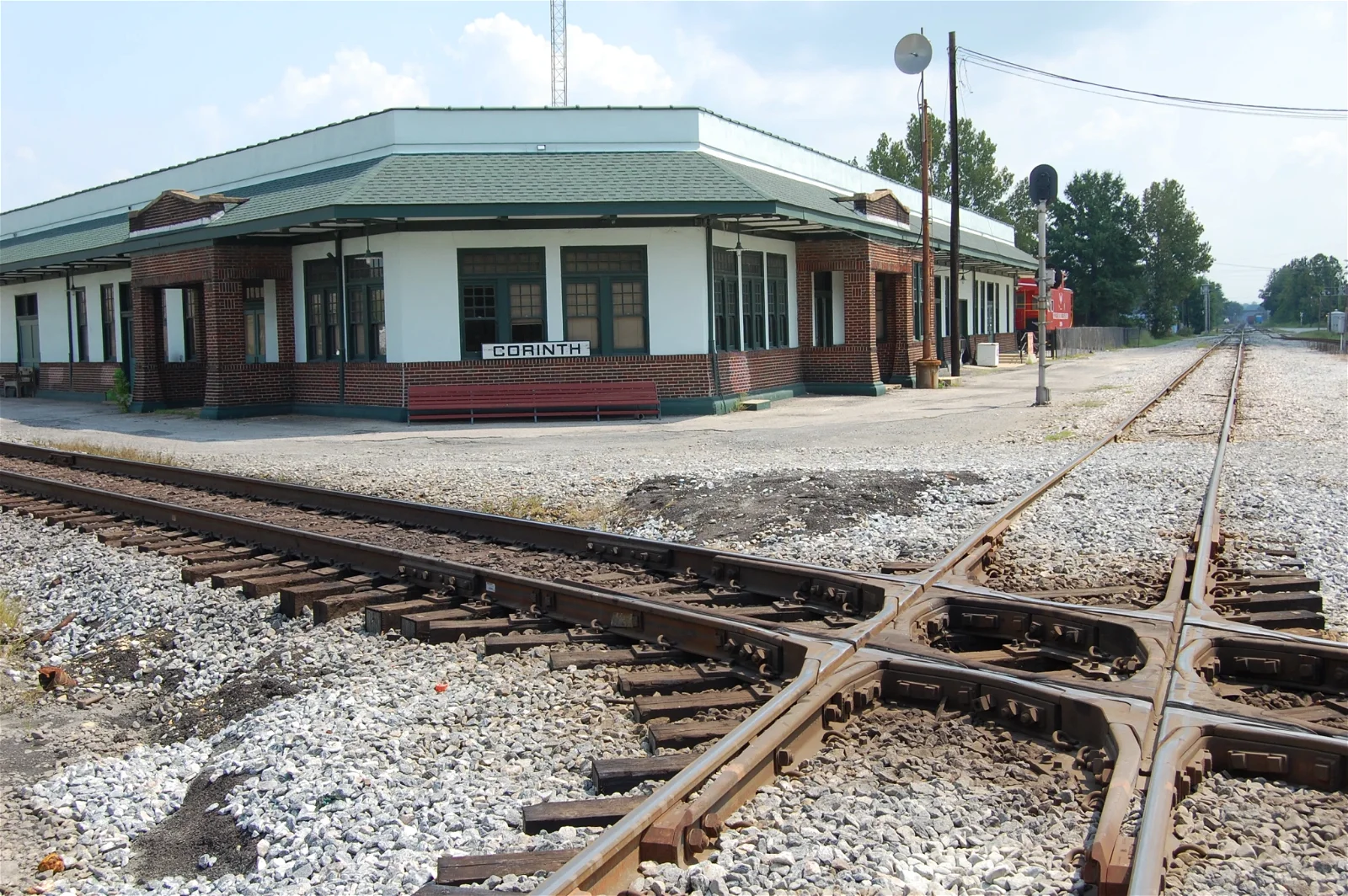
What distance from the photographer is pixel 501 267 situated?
22.5 m

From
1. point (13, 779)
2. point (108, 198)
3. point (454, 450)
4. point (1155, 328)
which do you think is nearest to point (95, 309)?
point (108, 198)

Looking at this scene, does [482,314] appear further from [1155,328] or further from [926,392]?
[1155,328]

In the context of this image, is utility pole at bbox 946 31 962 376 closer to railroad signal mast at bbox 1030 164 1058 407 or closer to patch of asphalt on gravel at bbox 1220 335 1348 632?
railroad signal mast at bbox 1030 164 1058 407

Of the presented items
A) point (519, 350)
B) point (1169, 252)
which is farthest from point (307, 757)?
point (1169, 252)

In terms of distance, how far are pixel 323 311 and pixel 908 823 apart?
22.6m

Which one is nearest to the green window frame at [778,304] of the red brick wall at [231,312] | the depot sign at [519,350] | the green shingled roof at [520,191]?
the green shingled roof at [520,191]

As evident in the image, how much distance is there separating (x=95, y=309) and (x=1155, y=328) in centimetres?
10568

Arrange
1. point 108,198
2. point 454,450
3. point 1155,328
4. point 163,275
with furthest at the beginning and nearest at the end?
point 1155,328 → point 108,198 → point 163,275 → point 454,450

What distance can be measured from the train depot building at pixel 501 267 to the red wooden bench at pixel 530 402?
416 millimetres

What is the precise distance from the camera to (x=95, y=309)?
105ft

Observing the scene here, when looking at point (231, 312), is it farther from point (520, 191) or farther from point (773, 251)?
point (773, 251)

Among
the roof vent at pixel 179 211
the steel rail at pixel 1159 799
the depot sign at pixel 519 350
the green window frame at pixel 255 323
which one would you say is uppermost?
the roof vent at pixel 179 211

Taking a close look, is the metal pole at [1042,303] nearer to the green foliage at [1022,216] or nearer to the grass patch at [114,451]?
the grass patch at [114,451]

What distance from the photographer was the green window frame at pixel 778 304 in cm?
2627
